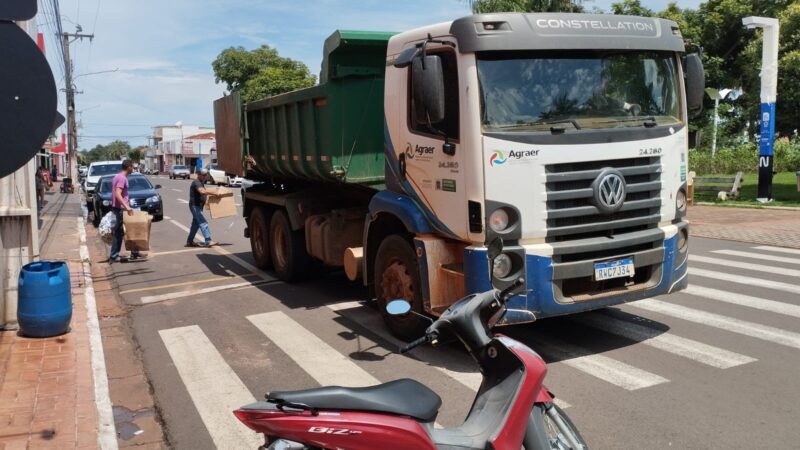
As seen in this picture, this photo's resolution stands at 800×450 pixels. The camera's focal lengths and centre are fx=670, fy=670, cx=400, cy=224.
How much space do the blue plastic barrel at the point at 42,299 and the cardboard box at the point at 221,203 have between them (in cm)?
579

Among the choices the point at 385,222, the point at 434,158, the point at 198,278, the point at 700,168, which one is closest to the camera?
the point at 434,158

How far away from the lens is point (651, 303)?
7.89 metres

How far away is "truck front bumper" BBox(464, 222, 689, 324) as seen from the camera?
545cm

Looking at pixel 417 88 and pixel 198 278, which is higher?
pixel 417 88

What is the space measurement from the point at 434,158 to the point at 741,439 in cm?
317

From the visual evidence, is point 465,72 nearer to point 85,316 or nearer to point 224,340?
point 224,340

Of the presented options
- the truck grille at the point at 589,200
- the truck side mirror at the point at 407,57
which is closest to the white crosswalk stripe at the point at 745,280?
the truck grille at the point at 589,200

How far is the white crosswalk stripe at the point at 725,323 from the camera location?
6.38 metres

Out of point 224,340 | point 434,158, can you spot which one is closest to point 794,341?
point 434,158

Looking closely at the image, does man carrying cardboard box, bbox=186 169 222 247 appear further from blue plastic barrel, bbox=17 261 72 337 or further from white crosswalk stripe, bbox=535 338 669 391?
white crosswalk stripe, bbox=535 338 669 391

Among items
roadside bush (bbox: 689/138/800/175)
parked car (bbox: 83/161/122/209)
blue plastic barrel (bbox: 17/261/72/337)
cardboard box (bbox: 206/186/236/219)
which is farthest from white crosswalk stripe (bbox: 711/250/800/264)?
parked car (bbox: 83/161/122/209)

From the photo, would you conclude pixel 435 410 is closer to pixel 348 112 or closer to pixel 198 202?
pixel 348 112

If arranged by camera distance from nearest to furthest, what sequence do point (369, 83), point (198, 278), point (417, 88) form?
point (417, 88) → point (369, 83) → point (198, 278)

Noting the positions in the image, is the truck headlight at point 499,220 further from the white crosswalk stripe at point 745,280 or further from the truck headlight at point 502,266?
the white crosswalk stripe at point 745,280
